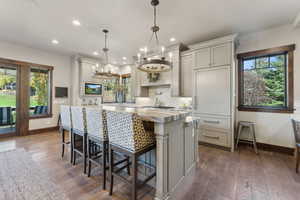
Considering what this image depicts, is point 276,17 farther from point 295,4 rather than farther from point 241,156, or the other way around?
point 241,156

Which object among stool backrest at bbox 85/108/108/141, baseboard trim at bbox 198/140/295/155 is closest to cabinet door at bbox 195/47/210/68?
baseboard trim at bbox 198/140/295/155

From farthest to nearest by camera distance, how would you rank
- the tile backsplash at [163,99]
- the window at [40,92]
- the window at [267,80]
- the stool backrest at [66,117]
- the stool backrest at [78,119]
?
the window at [40,92]
the tile backsplash at [163,99]
the window at [267,80]
the stool backrest at [66,117]
the stool backrest at [78,119]

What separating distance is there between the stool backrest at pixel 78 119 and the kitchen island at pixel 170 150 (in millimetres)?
1142

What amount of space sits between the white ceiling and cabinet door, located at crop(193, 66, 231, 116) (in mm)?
1010

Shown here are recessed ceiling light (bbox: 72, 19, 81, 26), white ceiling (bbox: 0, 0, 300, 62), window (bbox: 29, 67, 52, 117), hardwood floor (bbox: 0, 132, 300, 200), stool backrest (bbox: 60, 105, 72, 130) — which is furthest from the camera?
window (bbox: 29, 67, 52, 117)

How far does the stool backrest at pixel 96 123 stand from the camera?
6.29ft

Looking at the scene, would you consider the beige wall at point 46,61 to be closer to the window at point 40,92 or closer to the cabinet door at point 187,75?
the window at point 40,92

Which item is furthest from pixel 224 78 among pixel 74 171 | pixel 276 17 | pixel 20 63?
pixel 20 63

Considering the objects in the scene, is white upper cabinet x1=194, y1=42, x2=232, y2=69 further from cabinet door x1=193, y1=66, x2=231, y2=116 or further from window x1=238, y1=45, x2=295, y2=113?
window x1=238, y1=45, x2=295, y2=113

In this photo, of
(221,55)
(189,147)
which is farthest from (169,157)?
(221,55)

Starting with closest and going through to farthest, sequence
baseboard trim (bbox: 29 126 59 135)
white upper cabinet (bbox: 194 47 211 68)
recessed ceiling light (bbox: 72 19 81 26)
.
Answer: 1. recessed ceiling light (bbox: 72 19 81 26)
2. white upper cabinet (bbox: 194 47 211 68)
3. baseboard trim (bbox: 29 126 59 135)

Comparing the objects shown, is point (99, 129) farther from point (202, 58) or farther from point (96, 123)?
point (202, 58)

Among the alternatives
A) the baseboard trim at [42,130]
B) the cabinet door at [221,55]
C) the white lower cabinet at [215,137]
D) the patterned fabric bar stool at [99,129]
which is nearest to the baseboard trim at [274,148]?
the white lower cabinet at [215,137]

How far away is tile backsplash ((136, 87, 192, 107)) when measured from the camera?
13.9ft
